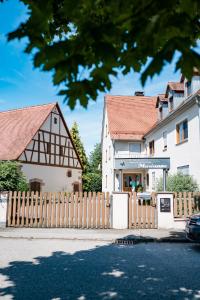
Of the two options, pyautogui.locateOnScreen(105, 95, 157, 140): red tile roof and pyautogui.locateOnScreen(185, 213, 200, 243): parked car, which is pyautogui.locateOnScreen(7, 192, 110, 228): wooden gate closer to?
pyautogui.locateOnScreen(185, 213, 200, 243): parked car

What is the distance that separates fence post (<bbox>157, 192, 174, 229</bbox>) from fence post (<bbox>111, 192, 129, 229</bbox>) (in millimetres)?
1305

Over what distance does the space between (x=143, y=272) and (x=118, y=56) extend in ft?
16.2

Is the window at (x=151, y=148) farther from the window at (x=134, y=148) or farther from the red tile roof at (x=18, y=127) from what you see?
the red tile roof at (x=18, y=127)

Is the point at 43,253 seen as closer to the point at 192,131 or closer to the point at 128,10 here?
the point at 128,10

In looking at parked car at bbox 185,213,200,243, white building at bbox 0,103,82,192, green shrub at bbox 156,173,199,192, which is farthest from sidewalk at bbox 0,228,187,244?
white building at bbox 0,103,82,192

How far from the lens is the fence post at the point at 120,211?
1231 centimetres

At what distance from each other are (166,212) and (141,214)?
3.18ft

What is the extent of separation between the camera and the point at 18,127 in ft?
95.1

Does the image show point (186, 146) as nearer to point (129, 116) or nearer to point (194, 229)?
point (194, 229)

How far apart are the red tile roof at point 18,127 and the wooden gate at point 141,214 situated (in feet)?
47.5

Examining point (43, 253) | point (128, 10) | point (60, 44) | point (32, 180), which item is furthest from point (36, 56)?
point (32, 180)

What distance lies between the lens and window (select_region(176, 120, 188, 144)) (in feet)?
59.2

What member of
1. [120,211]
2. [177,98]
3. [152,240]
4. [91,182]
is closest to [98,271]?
[152,240]

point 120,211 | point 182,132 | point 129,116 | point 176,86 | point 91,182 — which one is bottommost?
point 120,211
